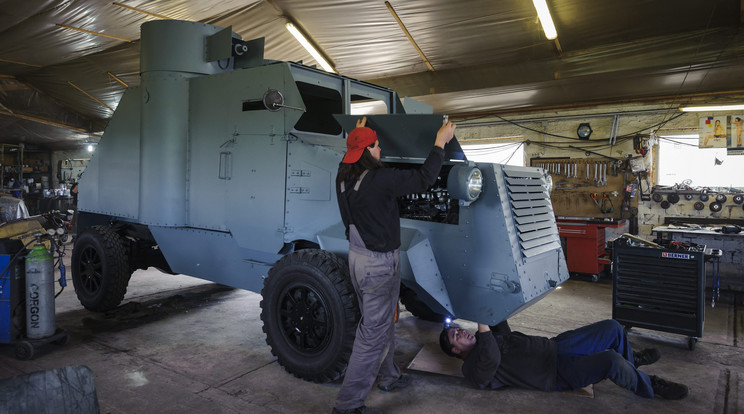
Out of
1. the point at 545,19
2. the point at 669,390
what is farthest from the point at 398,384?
the point at 545,19

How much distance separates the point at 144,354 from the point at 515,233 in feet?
9.55

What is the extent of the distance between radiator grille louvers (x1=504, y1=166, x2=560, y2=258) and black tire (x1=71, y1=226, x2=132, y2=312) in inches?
149

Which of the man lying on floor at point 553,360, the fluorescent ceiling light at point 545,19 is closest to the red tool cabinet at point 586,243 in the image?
the fluorescent ceiling light at point 545,19

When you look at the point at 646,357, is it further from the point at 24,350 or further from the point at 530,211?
the point at 24,350

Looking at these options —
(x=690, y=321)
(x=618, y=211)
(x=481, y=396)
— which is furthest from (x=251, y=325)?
(x=618, y=211)

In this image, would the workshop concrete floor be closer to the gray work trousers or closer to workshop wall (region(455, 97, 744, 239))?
the gray work trousers

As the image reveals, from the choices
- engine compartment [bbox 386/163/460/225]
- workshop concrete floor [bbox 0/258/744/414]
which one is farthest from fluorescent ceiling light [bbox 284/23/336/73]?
engine compartment [bbox 386/163/460/225]

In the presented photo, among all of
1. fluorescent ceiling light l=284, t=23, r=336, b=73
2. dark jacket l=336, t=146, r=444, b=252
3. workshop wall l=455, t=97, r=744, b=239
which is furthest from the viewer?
workshop wall l=455, t=97, r=744, b=239

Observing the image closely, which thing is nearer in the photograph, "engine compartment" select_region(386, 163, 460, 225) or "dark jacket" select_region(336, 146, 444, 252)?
"dark jacket" select_region(336, 146, 444, 252)

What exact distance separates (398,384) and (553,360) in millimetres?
994

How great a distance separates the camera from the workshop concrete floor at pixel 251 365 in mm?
2834

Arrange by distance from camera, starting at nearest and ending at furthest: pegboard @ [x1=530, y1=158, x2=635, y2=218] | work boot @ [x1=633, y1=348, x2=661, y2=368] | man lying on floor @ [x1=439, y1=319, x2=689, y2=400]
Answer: man lying on floor @ [x1=439, y1=319, x2=689, y2=400], work boot @ [x1=633, y1=348, x2=661, y2=368], pegboard @ [x1=530, y1=158, x2=635, y2=218]

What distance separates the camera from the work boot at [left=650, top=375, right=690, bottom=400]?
2920mm

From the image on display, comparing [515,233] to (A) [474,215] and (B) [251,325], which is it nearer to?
(A) [474,215]
